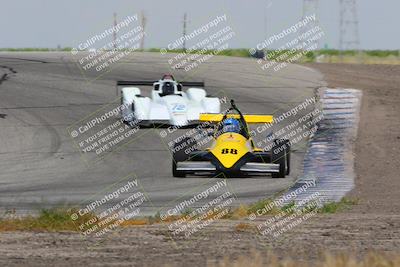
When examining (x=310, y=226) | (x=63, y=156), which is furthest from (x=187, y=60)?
(x=310, y=226)

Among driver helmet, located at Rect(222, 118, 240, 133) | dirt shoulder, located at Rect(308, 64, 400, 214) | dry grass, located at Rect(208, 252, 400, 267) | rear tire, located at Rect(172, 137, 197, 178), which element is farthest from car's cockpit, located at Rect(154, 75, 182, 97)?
dry grass, located at Rect(208, 252, 400, 267)

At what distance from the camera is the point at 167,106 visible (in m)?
28.4

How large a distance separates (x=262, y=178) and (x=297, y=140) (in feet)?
18.5

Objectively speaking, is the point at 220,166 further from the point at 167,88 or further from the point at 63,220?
the point at 167,88

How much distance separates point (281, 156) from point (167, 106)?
7.25 m

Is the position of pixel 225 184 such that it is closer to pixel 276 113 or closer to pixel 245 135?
pixel 245 135

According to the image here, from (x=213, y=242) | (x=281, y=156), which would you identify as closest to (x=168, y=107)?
(x=281, y=156)

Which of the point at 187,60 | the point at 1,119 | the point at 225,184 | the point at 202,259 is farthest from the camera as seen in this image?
the point at 187,60

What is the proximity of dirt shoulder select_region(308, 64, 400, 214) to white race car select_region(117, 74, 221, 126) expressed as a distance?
13.3ft

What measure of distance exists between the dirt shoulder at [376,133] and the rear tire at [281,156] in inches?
57.1

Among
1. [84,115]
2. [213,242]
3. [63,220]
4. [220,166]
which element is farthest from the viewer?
[84,115]

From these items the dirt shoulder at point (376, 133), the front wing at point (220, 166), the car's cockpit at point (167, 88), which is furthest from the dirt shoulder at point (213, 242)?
the car's cockpit at point (167, 88)

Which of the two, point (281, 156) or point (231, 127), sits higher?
point (231, 127)

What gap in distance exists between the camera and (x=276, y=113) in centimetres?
Answer: 3300
